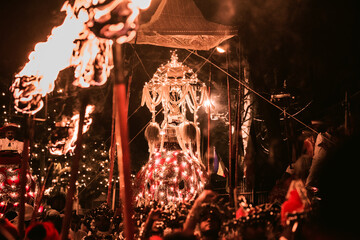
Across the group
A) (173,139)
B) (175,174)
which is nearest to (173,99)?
(173,139)

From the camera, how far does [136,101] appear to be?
46.8 ft

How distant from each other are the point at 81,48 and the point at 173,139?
14.1ft

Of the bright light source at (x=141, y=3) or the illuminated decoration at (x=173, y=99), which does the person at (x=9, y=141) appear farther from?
the bright light source at (x=141, y=3)

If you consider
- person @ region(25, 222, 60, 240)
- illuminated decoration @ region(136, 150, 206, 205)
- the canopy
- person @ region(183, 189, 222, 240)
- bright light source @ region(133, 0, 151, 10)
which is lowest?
person @ region(25, 222, 60, 240)

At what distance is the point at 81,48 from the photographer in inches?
170

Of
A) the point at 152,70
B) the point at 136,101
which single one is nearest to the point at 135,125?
the point at 136,101

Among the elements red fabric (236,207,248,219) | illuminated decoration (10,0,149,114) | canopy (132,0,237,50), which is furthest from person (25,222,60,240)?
canopy (132,0,237,50)

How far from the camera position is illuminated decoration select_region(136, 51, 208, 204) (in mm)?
8094

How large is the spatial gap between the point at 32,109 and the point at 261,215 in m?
3.13

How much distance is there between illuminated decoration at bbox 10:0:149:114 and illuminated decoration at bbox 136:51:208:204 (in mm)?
3228

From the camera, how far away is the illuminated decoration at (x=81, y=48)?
352 centimetres

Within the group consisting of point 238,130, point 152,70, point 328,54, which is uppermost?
point 152,70

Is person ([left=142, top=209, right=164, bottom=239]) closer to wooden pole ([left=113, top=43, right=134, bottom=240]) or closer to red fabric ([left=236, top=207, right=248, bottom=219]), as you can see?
red fabric ([left=236, top=207, right=248, bottom=219])

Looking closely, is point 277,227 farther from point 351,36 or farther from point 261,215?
point 351,36
